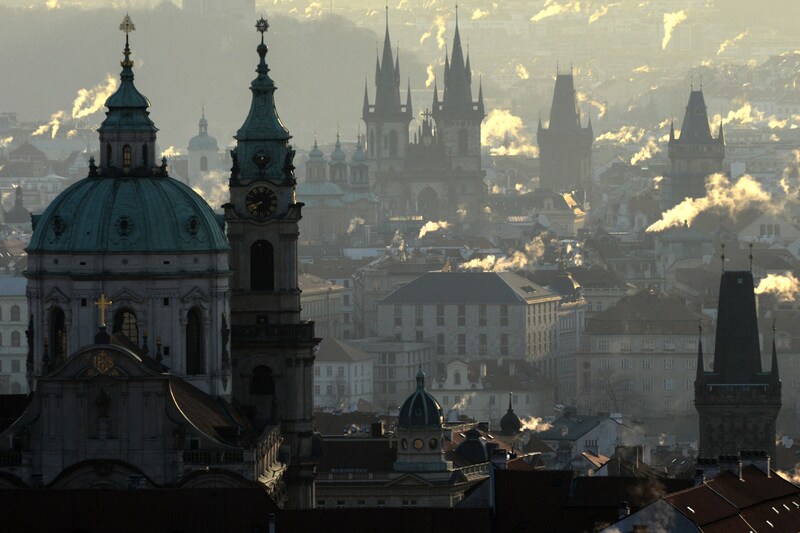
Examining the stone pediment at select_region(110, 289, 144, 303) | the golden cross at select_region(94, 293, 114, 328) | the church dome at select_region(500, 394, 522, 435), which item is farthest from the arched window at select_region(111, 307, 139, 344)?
the church dome at select_region(500, 394, 522, 435)

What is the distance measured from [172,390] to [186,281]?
5497mm

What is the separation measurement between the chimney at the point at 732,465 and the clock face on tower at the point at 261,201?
15989 mm

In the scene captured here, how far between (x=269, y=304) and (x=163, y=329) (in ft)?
24.9

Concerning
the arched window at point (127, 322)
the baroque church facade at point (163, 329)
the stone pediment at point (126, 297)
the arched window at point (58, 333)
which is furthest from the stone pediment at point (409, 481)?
the arched window at point (58, 333)

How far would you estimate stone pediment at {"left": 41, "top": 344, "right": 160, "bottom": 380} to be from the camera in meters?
105

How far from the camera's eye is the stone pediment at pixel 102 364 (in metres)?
105

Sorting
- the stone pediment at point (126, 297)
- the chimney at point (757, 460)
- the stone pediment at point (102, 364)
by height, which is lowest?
the chimney at point (757, 460)

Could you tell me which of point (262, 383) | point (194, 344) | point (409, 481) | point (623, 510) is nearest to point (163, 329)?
point (194, 344)

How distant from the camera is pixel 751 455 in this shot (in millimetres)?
112500

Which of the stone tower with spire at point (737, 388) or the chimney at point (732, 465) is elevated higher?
the stone tower with spire at point (737, 388)

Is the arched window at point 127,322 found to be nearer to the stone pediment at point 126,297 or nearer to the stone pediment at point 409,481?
the stone pediment at point 126,297

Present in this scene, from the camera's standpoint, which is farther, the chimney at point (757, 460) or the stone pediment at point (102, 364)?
the chimney at point (757, 460)

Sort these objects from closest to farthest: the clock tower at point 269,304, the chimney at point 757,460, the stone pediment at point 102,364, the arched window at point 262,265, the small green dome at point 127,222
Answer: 1. the stone pediment at point 102,364
2. the chimney at point 757,460
3. the small green dome at point 127,222
4. the clock tower at point 269,304
5. the arched window at point 262,265

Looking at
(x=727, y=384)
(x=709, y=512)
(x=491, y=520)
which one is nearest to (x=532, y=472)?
(x=491, y=520)
